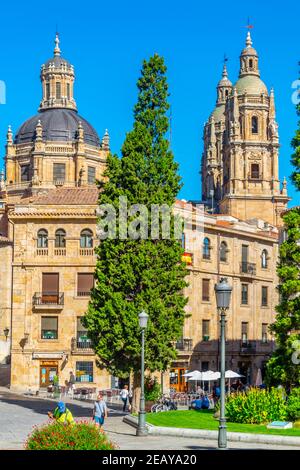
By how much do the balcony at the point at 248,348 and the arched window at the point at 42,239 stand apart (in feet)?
54.7

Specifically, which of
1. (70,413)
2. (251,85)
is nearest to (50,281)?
(70,413)

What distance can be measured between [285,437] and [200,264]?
128ft

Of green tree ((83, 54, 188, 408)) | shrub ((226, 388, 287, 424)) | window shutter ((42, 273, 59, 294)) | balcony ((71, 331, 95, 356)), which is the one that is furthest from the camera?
window shutter ((42, 273, 59, 294))

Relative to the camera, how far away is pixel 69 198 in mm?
67875

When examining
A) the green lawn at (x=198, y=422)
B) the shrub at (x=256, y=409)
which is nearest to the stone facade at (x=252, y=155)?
the green lawn at (x=198, y=422)

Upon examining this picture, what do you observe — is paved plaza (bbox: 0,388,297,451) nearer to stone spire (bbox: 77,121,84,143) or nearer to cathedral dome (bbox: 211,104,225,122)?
stone spire (bbox: 77,121,84,143)

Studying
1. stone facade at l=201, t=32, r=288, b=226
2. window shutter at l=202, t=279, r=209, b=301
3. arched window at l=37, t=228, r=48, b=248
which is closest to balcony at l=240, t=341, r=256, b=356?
window shutter at l=202, t=279, r=209, b=301

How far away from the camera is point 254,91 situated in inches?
4759

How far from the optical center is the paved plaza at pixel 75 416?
96.5ft

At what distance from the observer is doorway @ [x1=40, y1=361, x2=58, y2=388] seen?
63.4m

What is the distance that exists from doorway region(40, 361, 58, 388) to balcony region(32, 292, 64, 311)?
3542mm

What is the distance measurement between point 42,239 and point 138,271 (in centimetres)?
2135

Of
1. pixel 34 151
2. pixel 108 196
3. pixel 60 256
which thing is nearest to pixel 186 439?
pixel 108 196

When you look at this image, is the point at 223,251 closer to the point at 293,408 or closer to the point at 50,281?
the point at 50,281
